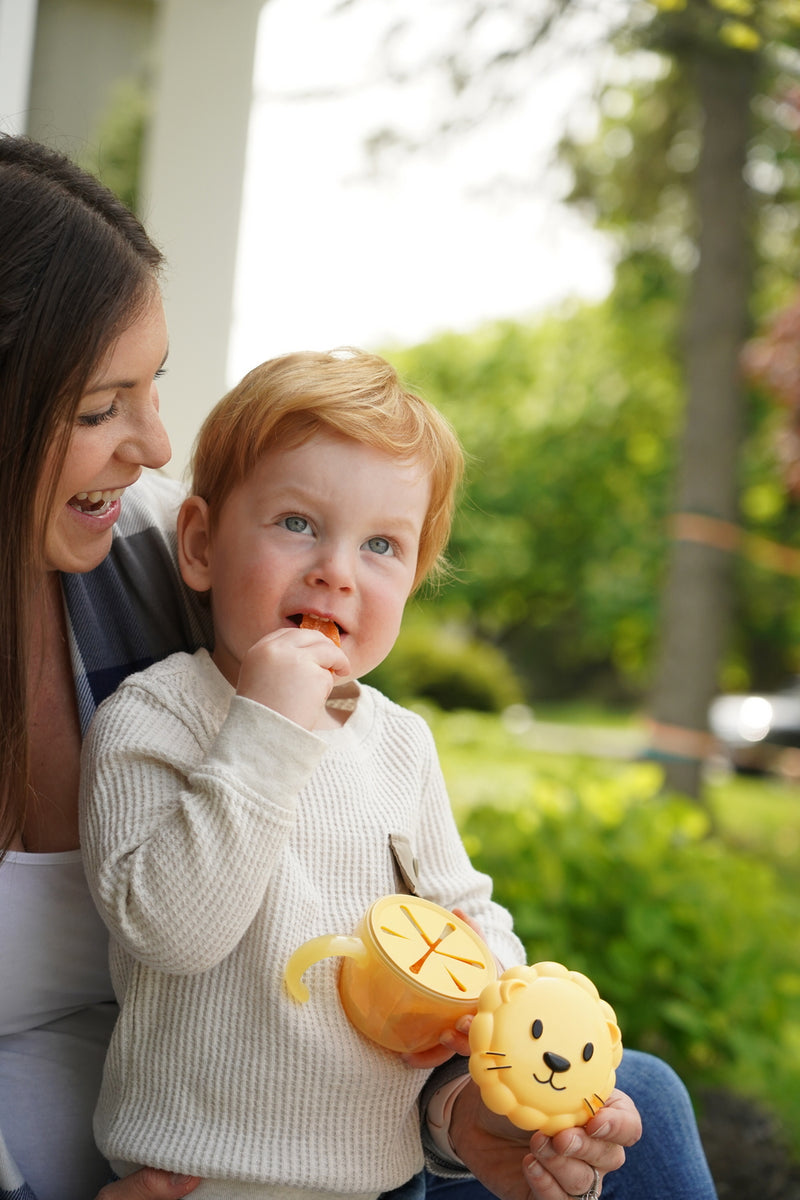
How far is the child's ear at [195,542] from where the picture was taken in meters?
1.37

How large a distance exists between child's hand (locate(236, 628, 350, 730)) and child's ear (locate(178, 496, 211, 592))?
0.67 ft

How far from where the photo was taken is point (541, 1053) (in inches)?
40.9

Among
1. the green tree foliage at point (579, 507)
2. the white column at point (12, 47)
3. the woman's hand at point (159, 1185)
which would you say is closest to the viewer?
the woman's hand at point (159, 1185)

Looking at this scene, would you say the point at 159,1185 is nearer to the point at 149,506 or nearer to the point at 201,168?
the point at 149,506

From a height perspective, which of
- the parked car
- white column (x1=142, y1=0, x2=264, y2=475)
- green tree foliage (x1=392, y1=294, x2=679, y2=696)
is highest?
white column (x1=142, y1=0, x2=264, y2=475)

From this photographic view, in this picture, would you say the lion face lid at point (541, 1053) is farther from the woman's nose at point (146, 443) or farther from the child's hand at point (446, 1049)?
the woman's nose at point (146, 443)

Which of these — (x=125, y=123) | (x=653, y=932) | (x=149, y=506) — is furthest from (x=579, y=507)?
(x=149, y=506)

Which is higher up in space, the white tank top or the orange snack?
the orange snack

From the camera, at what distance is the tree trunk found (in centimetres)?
576

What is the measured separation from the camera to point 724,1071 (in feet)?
9.49

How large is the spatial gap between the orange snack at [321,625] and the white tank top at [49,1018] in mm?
384

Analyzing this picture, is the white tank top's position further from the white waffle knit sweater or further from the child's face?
the child's face

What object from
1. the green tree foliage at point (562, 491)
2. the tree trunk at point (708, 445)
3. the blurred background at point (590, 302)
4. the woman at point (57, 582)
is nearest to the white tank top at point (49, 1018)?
the woman at point (57, 582)

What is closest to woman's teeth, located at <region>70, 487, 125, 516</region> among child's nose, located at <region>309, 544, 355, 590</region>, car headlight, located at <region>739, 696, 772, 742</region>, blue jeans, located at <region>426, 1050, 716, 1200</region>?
child's nose, located at <region>309, 544, 355, 590</region>
